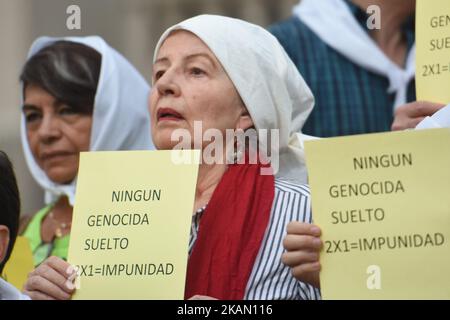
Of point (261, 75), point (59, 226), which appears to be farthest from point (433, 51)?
point (59, 226)

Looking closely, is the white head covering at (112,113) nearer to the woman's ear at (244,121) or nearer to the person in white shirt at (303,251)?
the woman's ear at (244,121)

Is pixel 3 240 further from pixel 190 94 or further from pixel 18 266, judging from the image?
pixel 190 94

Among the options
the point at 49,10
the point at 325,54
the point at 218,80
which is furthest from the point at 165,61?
the point at 49,10

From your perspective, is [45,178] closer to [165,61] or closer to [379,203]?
[165,61]

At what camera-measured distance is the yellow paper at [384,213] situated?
2693 millimetres

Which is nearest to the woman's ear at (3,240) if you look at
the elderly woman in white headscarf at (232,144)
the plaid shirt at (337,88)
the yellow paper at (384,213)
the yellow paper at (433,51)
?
the elderly woman in white headscarf at (232,144)

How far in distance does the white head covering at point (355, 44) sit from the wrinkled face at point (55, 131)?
0.95 meters

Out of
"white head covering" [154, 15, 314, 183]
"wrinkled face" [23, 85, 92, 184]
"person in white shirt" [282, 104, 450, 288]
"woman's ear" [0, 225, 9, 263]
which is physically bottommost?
"person in white shirt" [282, 104, 450, 288]

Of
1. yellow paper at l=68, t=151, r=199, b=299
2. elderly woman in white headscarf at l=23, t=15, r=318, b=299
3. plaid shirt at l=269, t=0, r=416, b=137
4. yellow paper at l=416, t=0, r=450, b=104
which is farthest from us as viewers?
plaid shirt at l=269, t=0, r=416, b=137

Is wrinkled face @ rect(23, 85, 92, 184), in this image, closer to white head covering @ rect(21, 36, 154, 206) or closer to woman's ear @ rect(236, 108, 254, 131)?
white head covering @ rect(21, 36, 154, 206)

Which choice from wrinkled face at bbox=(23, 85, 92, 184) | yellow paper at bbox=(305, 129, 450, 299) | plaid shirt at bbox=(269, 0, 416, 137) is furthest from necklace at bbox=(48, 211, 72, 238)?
yellow paper at bbox=(305, 129, 450, 299)

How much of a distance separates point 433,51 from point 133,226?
0.93m

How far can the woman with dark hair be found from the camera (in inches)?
122

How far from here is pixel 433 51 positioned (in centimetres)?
322
